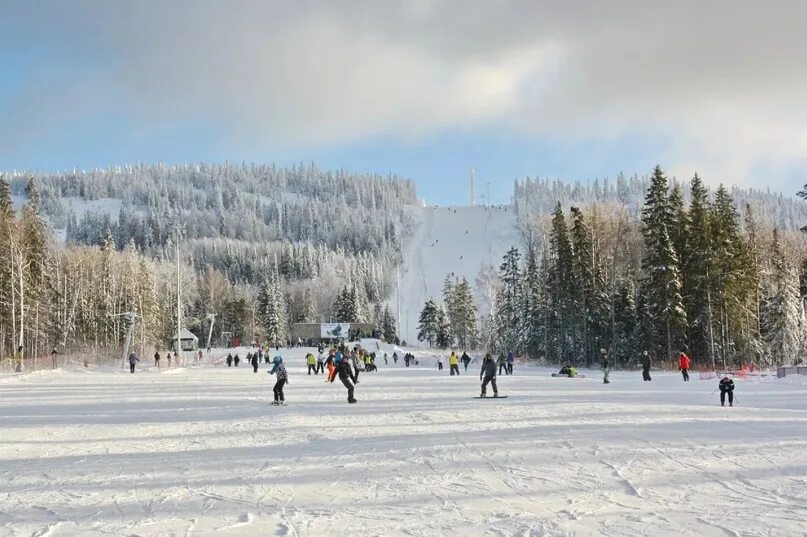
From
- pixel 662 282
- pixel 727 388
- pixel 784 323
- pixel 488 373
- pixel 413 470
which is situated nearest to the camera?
pixel 413 470

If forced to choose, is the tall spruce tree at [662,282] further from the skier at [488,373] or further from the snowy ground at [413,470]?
the skier at [488,373]

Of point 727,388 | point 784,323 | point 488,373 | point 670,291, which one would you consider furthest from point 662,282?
point 727,388

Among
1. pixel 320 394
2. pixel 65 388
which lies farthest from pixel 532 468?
pixel 65 388

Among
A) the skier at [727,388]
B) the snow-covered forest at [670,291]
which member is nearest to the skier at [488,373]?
the skier at [727,388]

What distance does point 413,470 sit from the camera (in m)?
9.56

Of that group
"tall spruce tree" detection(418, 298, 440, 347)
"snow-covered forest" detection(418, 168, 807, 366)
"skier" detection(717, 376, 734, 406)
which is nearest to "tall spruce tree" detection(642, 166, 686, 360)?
"snow-covered forest" detection(418, 168, 807, 366)

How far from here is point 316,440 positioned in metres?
12.6

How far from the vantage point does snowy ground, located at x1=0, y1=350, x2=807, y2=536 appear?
271 inches

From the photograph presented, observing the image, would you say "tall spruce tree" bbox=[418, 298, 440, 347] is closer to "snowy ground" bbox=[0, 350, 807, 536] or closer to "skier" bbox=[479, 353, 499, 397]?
"skier" bbox=[479, 353, 499, 397]

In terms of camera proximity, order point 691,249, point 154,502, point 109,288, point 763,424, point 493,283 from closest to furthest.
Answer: point 154,502 < point 763,424 < point 691,249 < point 109,288 < point 493,283

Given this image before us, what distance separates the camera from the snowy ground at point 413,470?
6.89m

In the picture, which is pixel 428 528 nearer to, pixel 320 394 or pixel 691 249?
pixel 320 394

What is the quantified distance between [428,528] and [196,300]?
116m

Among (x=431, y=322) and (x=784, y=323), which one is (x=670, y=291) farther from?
(x=431, y=322)
